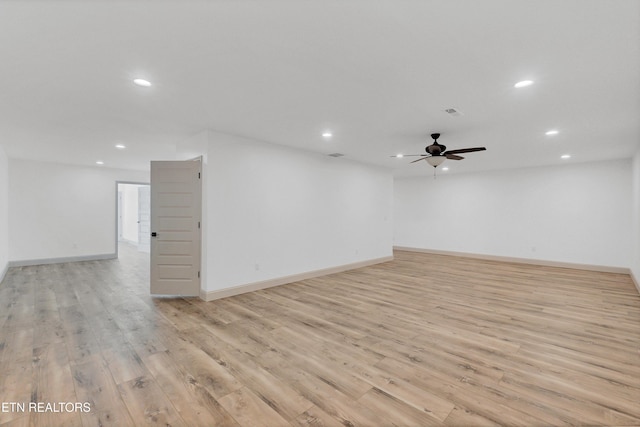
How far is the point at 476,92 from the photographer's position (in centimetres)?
303

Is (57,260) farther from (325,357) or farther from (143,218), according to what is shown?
(325,357)

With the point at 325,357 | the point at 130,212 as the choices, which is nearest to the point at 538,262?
the point at 325,357

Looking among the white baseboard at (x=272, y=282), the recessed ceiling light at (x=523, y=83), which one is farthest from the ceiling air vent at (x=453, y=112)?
the white baseboard at (x=272, y=282)

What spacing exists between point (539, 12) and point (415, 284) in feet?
15.4

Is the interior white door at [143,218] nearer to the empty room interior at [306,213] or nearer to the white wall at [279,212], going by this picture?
the empty room interior at [306,213]

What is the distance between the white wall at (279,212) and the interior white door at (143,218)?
22.1ft

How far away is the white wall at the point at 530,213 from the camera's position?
6.85 m

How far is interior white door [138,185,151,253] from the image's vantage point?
32.8ft

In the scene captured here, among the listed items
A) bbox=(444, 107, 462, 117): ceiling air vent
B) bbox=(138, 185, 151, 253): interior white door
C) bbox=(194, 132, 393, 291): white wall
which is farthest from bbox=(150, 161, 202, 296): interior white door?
bbox=(138, 185, 151, 253): interior white door

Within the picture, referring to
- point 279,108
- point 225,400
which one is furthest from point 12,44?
point 225,400

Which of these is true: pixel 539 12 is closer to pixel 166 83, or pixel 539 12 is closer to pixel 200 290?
pixel 166 83

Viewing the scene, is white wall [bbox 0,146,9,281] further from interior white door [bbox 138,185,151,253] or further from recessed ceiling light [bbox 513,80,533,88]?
recessed ceiling light [bbox 513,80,533,88]

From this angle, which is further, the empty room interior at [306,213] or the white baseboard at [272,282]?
the white baseboard at [272,282]

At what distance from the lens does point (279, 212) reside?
5.51 meters
